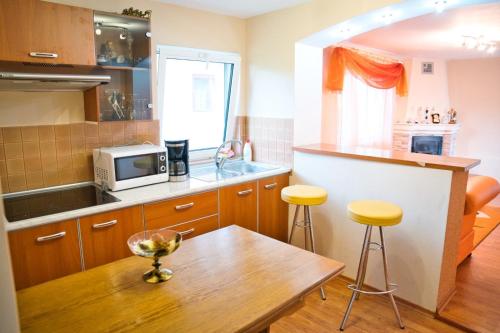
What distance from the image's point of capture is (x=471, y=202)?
282cm

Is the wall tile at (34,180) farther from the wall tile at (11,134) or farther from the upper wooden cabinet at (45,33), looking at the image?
the upper wooden cabinet at (45,33)

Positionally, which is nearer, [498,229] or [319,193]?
[319,193]

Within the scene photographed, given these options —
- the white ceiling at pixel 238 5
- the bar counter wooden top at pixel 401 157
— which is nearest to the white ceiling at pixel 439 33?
the white ceiling at pixel 238 5

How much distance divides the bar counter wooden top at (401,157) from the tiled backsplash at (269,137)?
0.62 feet

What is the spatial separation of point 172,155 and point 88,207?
875 millimetres

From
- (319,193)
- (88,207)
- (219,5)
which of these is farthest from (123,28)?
(319,193)

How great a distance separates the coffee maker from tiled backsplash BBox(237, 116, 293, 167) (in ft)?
3.16

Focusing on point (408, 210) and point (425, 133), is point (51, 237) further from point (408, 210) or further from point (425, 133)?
point (425, 133)

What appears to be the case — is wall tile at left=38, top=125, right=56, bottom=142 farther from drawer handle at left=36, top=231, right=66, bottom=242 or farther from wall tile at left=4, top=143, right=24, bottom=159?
drawer handle at left=36, top=231, right=66, bottom=242

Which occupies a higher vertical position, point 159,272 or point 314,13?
point 314,13

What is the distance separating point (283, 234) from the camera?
3.48 meters

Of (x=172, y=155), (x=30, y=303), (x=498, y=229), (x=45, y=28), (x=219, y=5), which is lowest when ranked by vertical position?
(x=498, y=229)

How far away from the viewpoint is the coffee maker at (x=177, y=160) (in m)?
2.86

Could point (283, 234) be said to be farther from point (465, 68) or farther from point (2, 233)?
point (465, 68)
